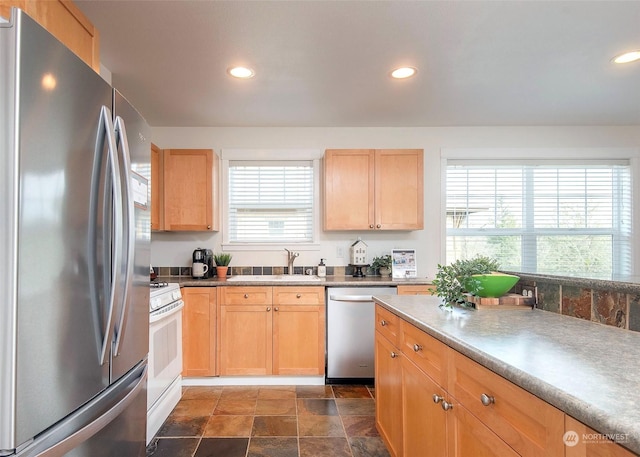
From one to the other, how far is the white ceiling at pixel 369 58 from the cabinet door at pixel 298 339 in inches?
74.2

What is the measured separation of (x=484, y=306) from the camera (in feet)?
5.32

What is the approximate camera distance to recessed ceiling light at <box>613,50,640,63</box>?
86.7 inches

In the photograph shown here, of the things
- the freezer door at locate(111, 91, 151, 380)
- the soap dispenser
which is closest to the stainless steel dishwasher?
the soap dispenser

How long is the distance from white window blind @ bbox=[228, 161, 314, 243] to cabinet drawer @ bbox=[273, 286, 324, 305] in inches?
30.2

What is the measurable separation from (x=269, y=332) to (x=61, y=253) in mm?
2242

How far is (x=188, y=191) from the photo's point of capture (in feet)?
10.8

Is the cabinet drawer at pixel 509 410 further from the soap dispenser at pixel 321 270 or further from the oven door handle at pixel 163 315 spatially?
the soap dispenser at pixel 321 270

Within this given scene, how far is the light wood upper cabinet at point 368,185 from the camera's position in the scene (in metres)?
3.33

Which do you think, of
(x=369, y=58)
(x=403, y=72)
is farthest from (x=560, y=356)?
(x=403, y=72)

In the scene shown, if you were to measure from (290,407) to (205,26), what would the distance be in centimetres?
267

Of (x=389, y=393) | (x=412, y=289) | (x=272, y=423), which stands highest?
(x=412, y=289)

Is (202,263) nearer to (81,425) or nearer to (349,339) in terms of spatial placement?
(349,339)

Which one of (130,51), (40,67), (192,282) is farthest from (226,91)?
(40,67)

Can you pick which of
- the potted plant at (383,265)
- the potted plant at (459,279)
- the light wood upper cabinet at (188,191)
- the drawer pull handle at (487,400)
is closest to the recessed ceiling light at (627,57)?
the potted plant at (459,279)
